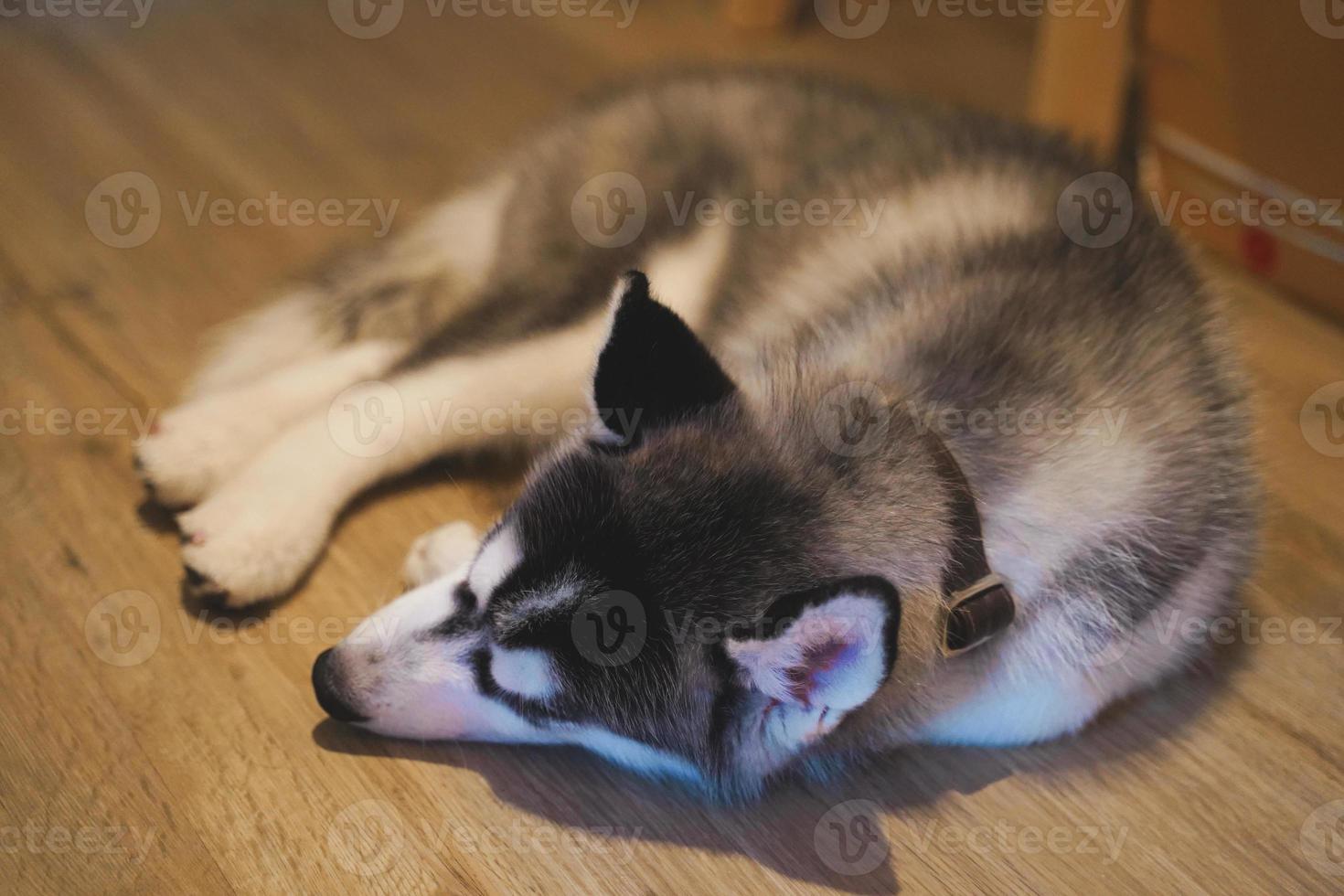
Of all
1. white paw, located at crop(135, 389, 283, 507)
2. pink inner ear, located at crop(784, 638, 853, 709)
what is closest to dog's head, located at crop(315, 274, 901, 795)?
pink inner ear, located at crop(784, 638, 853, 709)

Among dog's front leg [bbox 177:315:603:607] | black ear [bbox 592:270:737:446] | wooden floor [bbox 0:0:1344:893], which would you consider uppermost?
black ear [bbox 592:270:737:446]

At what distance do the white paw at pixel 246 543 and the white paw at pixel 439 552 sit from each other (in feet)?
0.57

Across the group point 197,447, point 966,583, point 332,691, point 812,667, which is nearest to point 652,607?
point 812,667

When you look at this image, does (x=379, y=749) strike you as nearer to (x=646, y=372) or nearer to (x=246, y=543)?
(x=246, y=543)

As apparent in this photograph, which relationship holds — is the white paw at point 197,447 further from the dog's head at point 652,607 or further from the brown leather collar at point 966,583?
the brown leather collar at point 966,583

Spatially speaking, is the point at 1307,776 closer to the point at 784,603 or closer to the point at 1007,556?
the point at 1007,556

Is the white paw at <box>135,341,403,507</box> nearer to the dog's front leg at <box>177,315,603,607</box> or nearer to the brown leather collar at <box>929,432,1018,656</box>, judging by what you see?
the dog's front leg at <box>177,315,603,607</box>

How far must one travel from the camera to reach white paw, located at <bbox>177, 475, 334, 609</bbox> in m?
1.66

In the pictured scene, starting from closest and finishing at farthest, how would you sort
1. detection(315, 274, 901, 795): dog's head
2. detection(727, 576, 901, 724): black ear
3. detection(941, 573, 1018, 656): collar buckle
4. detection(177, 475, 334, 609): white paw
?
detection(727, 576, 901, 724): black ear < detection(315, 274, 901, 795): dog's head < detection(941, 573, 1018, 656): collar buckle < detection(177, 475, 334, 609): white paw

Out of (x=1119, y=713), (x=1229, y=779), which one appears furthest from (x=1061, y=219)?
(x=1229, y=779)

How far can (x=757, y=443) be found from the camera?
4.34 feet

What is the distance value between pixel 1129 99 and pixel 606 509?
2.19 metres

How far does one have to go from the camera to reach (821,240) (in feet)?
6.28

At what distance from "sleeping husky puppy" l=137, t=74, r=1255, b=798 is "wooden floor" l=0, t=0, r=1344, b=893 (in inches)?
3.3
